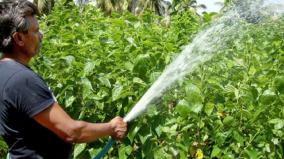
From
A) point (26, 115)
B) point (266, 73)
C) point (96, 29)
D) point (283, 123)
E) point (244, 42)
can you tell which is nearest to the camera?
point (26, 115)

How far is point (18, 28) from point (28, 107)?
34 cm

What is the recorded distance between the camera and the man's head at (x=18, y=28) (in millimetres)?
2555

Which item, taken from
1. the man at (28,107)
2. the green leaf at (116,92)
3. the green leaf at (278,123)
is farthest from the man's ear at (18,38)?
the green leaf at (278,123)

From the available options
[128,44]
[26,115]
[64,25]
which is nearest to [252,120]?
[128,44]

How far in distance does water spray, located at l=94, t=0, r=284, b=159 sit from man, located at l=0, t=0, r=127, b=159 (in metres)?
0.34

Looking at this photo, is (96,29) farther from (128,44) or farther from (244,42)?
(244,42)

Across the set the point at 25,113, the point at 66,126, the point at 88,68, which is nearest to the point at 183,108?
the point at 88,68

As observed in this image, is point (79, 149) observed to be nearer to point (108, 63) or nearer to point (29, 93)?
point (108, 63)

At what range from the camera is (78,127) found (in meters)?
2.51

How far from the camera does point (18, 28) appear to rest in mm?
2551

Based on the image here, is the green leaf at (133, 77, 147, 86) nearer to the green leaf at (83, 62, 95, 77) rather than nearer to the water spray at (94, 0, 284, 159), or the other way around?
the water spray at (94, 0, 284, 159)

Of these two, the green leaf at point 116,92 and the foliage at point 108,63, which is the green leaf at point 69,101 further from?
the green leaf at point 116,92

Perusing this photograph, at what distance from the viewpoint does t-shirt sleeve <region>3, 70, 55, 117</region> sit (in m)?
2.45

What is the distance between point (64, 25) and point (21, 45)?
1.52 meters
